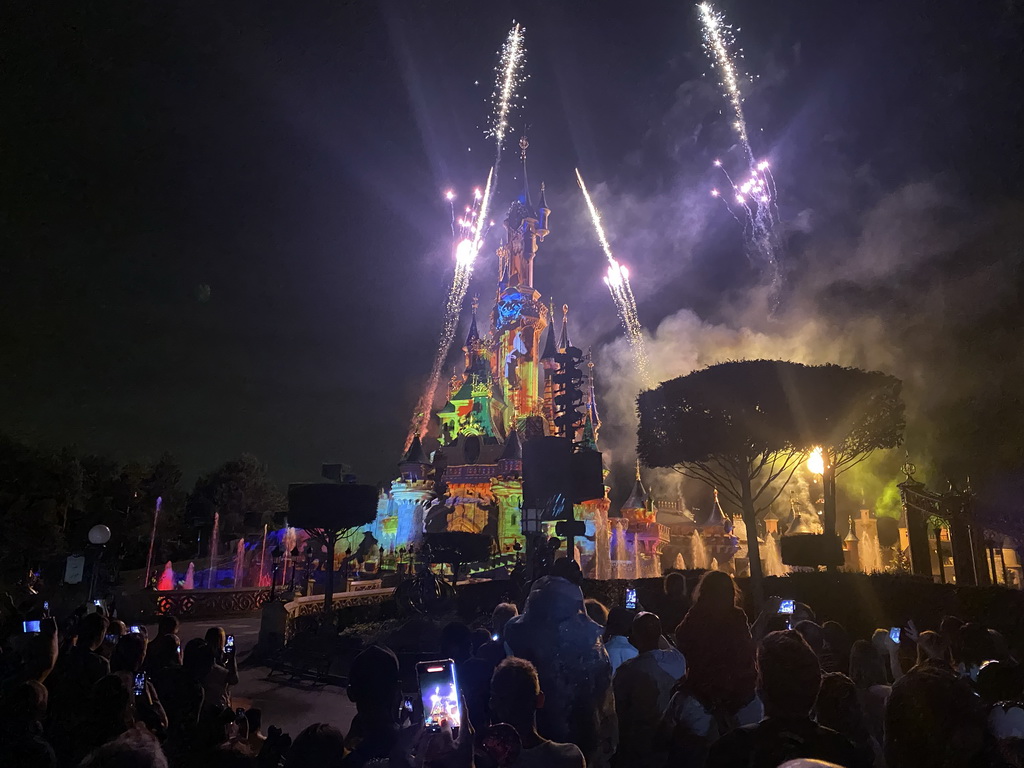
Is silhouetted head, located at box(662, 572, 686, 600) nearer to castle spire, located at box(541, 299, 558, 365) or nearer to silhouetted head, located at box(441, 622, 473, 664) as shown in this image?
silhouetted head, located at box(441, 622, 473, 664)

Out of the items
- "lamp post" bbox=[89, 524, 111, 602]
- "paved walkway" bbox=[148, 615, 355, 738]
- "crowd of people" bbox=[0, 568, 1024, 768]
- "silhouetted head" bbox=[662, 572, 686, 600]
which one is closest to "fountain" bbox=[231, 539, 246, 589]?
"lamp post" bbox=[89, 524, 111, 602]

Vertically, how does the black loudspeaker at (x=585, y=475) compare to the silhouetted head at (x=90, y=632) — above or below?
above

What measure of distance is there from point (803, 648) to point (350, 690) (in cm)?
278

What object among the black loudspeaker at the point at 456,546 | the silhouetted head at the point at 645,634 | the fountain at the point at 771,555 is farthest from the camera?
the fountain at the point at 771,555

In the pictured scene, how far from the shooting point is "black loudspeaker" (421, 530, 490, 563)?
22609 mm

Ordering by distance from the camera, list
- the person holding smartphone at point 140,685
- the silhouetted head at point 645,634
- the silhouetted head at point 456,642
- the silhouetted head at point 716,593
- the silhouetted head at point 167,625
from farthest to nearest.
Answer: the silhouetted head at point 167,625 < the silhouetted head at point 456,642 < the silhouetted head at point 645,634 < the person holding smartphone at point 140,685 < the silhouetted head at point 716,593

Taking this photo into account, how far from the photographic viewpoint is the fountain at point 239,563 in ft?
144

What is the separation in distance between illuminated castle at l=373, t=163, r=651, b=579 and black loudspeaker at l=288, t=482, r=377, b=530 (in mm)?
23300

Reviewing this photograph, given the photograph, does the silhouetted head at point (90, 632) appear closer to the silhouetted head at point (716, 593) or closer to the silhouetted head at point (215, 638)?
the silhouetted head at point (215, 638)

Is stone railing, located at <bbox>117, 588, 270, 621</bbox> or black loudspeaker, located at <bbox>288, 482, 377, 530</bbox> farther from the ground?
black loudspeaker, located at <bbox>288, 482, 377, 530</bbox>

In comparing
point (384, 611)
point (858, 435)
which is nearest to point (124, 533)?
point (384, 611)

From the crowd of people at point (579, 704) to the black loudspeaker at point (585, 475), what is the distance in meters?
7.27

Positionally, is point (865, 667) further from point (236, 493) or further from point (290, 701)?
point (236, 493)

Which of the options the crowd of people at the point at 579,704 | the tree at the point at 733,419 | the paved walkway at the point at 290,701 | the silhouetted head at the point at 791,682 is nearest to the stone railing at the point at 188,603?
the paved walkway at the point at 290,701
